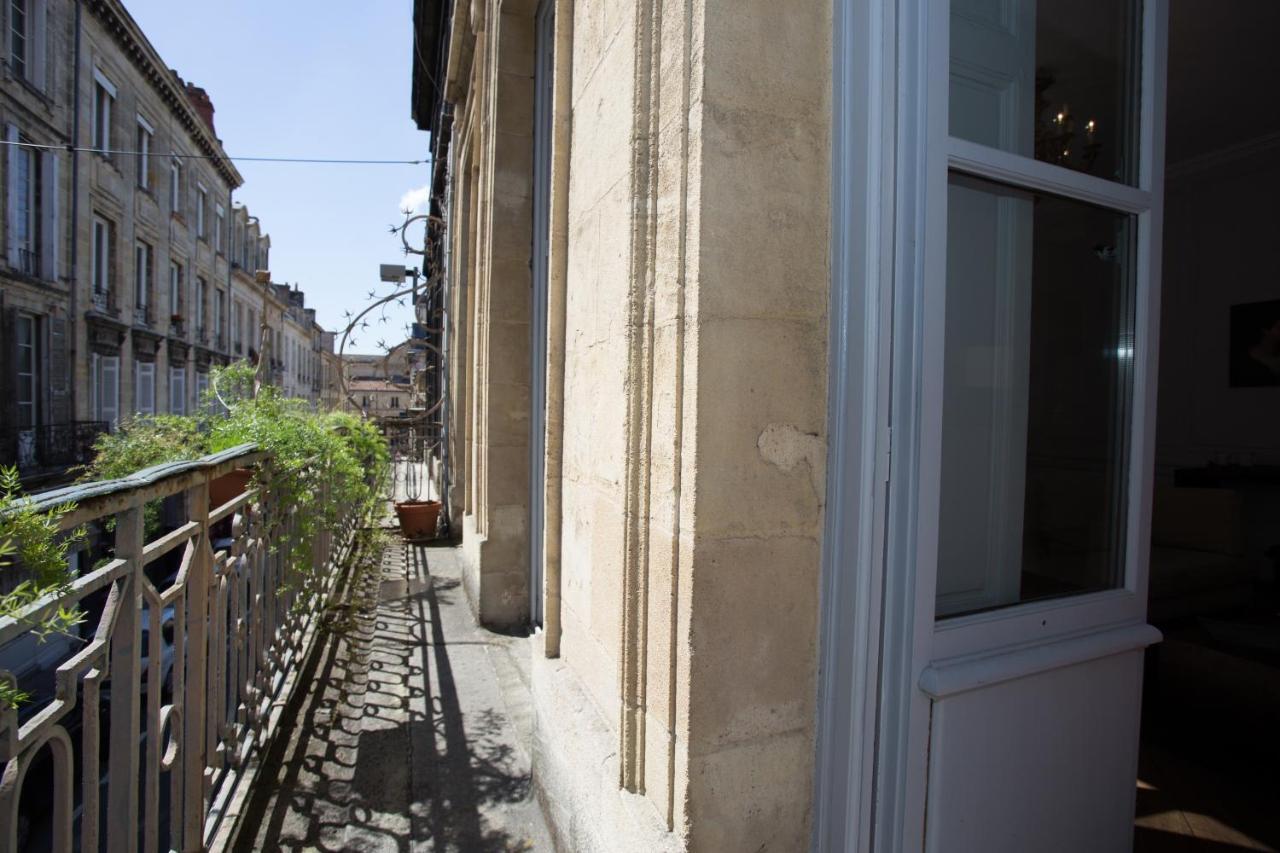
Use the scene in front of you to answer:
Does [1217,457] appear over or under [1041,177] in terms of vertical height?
under

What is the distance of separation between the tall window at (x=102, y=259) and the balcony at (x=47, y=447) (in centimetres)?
372

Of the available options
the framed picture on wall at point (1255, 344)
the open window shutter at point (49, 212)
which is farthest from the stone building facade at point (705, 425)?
the open window shutter at point (49, 212)

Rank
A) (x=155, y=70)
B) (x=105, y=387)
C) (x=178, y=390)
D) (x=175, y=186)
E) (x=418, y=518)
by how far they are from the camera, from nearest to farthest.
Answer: (x=418, y=518)
(x=105, y=387)
(x=155, y=70)
(x=175, y=186)
(x=178, y=390)

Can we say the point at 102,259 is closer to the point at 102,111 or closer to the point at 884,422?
the point at 102,111

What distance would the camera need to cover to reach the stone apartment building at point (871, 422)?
4.82ft

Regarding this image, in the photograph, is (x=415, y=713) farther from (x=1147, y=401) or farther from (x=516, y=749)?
(x=1147, y=401)

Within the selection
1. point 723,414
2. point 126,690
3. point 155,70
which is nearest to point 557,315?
point 723,414

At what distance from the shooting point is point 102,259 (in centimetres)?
1927

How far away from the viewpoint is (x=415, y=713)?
3.34 m

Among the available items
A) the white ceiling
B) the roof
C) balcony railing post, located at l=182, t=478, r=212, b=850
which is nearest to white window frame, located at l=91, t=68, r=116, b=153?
the roof

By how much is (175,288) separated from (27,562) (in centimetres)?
2838

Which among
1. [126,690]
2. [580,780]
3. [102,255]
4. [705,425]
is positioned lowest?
[580,780]

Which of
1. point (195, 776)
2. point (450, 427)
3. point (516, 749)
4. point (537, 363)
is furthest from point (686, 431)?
point (450, 427)

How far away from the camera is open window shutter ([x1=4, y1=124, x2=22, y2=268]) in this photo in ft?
49.6
